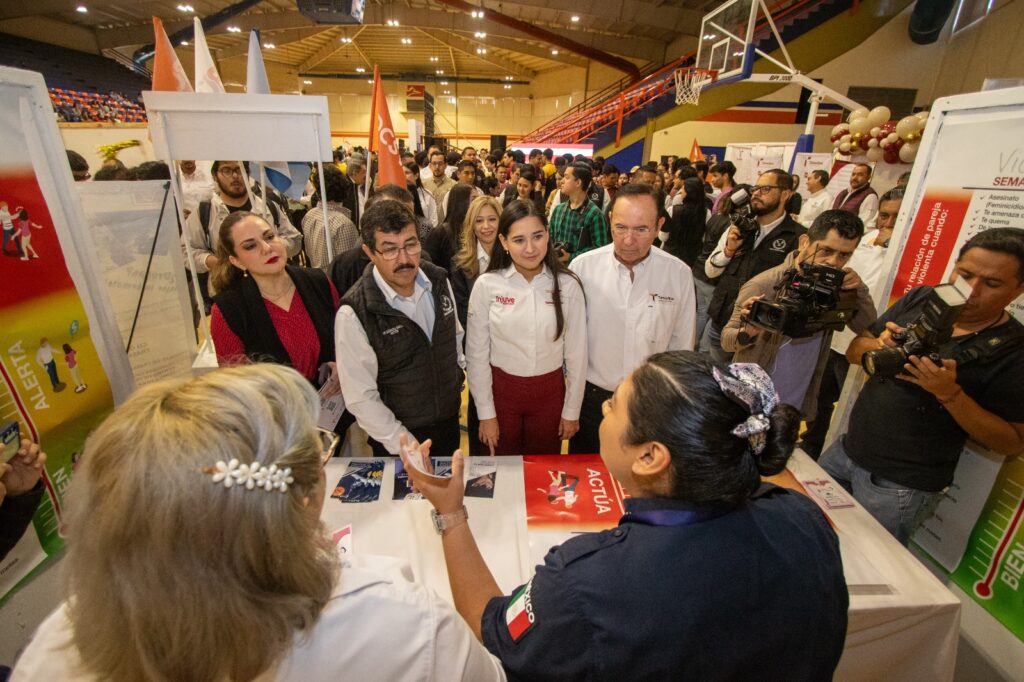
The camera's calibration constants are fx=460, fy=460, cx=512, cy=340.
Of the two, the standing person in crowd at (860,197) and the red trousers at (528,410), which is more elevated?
the standing person in crowd at (860,197)

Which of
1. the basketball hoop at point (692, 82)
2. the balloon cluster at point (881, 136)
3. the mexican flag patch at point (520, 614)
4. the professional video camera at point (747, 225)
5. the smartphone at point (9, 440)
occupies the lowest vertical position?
the mexican flag patch at point (520, 614)

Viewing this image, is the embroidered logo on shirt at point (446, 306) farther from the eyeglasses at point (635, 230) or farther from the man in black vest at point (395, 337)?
the eyeglasses at point (635, 230)

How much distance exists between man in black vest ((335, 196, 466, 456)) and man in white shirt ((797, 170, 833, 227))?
5415 mm

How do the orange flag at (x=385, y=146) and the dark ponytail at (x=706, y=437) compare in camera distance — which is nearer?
the dark ponytail at (x=706, y=437)

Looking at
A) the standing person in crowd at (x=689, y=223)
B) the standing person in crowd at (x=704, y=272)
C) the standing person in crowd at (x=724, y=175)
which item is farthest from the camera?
the standing person in crowd at (x=724, y=175)

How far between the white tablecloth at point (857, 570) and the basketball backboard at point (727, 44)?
7.55 meters

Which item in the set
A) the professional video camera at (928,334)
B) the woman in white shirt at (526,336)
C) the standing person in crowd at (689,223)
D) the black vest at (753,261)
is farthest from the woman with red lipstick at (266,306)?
the standing person in crowd at (689,223)

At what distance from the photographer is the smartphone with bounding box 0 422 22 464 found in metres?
1.11

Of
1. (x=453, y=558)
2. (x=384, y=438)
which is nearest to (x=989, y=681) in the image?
(x=453, y=558)

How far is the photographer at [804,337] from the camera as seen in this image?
1.95 metres

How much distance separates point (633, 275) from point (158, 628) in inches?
73.4

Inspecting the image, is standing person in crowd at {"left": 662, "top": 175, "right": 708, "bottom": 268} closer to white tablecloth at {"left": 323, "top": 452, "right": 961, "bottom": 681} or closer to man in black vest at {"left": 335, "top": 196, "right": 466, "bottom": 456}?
man in black vest at {"left": 335, "top": 196, "right": 466, "bottom": 456}

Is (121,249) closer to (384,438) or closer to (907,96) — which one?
(384,438)

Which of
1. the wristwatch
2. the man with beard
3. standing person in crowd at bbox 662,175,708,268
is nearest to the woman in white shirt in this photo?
the wristwatch
